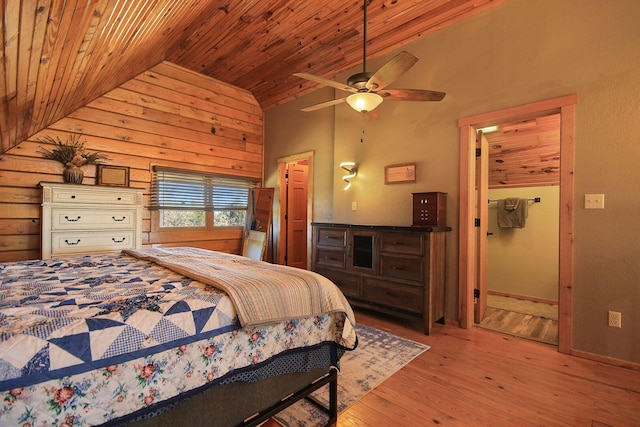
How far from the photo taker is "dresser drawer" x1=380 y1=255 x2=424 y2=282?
9.79ft

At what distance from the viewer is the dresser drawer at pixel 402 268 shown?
9.79ft

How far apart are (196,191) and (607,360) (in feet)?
15.8

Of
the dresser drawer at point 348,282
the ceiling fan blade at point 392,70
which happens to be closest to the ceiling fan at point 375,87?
the ceiling fan blade at point 392,70

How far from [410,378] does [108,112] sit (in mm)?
4317

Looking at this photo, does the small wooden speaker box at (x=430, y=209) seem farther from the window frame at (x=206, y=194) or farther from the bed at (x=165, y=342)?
the window frame at (x=206, y=194)

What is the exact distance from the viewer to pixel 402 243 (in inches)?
122

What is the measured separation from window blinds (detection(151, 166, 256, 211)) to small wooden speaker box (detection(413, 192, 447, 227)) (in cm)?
299

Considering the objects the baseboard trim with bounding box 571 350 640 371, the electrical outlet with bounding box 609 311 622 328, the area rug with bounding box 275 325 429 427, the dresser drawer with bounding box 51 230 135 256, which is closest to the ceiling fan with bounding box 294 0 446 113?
the area rug with bounding box 275 325 429 427

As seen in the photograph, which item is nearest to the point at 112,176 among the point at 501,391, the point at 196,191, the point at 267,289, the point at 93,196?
the point at 93,196

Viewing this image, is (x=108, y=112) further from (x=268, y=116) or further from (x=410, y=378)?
(x=410, y=378)

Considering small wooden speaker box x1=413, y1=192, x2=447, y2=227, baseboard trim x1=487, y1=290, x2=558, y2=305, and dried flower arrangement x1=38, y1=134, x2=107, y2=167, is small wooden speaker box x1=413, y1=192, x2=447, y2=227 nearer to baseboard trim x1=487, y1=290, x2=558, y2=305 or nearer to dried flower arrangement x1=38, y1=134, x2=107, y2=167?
baseboard trim x1=487, y1=290, x2=558, y2=305

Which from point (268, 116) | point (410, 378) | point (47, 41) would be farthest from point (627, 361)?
point (268, 116)

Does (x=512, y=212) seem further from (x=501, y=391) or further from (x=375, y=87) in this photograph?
(x=375, y=87)

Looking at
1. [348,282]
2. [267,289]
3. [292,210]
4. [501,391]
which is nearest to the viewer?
[267,289]
